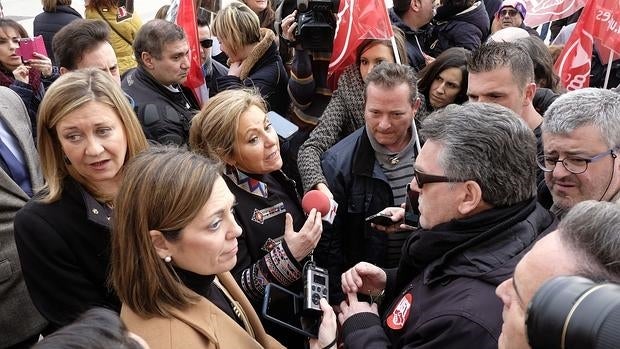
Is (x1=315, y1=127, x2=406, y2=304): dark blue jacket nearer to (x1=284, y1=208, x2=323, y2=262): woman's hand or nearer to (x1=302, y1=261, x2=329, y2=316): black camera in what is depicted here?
(x1=284, y1=208, x2=323, y2=262): woman's hand

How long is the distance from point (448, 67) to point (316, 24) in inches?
35.2

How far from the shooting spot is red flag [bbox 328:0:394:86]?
3.34 m

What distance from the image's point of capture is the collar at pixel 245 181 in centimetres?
257

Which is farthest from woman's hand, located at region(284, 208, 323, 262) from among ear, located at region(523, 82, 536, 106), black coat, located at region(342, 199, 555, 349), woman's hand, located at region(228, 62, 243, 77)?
woman's hand, located at region(228, 62, 243, 77)

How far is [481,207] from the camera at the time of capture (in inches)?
72.6

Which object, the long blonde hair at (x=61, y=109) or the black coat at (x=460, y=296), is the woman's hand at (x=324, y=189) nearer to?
the black coat at (x=460, y=296)

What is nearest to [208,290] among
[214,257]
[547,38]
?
[214,257]

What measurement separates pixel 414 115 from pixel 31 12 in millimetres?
12095

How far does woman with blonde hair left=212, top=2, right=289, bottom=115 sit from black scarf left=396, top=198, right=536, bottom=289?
2.50 meters

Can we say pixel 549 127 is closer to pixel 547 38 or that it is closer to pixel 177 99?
pixel 177 99

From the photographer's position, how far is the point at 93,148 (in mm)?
2186

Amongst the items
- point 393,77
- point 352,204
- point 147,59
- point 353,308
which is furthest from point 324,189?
point 147,59


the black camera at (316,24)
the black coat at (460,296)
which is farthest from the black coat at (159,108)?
the black coat at (460,296)

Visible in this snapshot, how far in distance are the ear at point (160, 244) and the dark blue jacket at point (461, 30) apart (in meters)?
3.41
